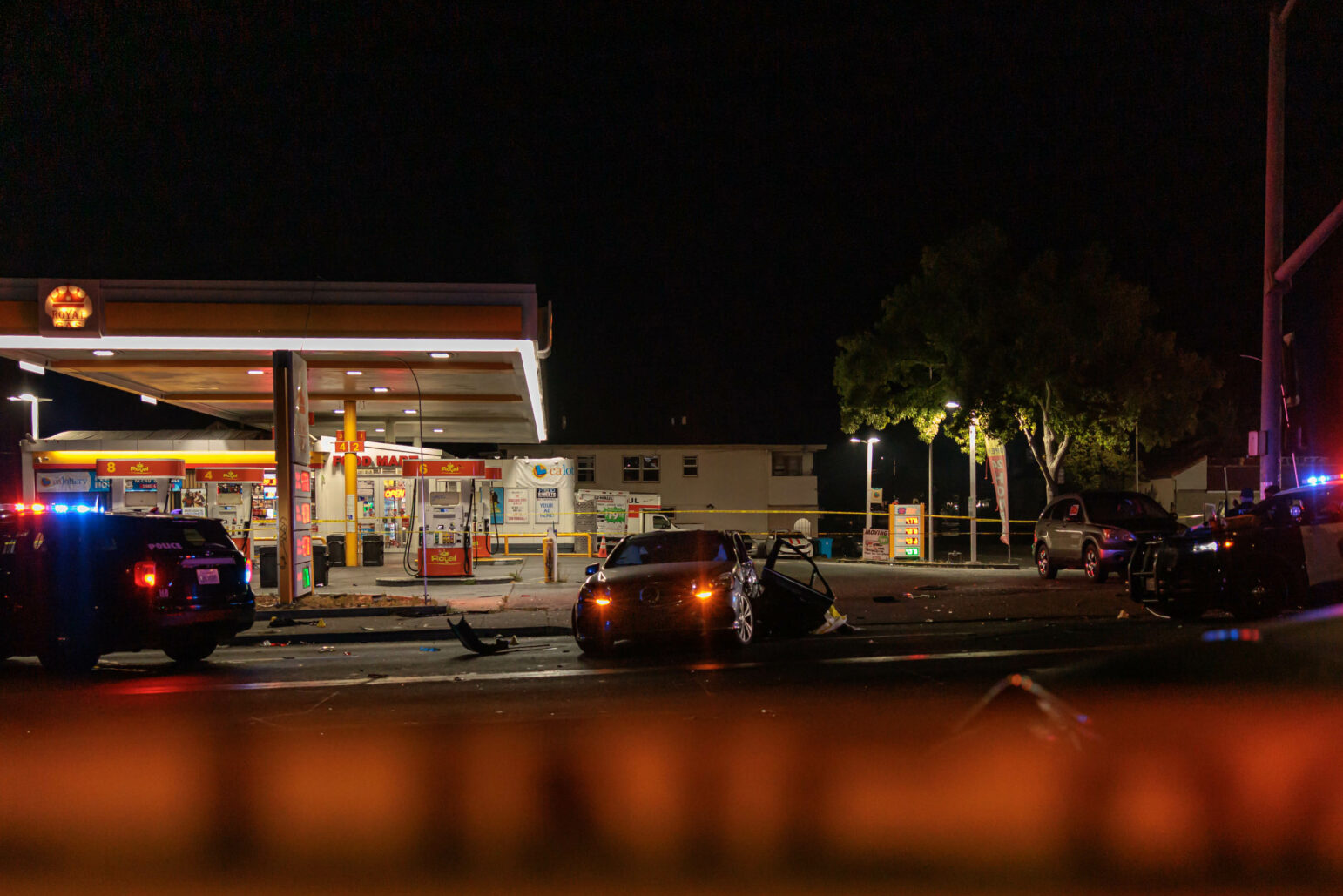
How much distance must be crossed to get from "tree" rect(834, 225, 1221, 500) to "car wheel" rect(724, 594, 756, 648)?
16205mm

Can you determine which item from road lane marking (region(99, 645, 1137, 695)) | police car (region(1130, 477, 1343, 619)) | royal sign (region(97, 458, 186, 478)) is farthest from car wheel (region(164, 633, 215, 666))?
royal sign (region(97, 458, 186, 478))

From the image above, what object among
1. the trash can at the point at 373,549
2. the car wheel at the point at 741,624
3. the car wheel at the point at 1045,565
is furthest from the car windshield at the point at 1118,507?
the trash can at the point at 373,549

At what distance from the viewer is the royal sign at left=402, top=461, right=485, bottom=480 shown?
21391 millimetres

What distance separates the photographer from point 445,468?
21.6m

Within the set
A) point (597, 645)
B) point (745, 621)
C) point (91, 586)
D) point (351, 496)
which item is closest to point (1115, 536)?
point (745, 621)

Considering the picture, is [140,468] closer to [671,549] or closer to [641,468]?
[671,549]

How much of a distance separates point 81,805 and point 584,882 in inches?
125

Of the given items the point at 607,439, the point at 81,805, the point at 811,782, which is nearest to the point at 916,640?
the point at 811,782

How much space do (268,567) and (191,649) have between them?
29.4 feet

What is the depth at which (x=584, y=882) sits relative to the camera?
155 inches

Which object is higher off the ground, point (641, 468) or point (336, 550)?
point (641, 468)

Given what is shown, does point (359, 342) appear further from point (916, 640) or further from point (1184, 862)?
point (1184, 862)

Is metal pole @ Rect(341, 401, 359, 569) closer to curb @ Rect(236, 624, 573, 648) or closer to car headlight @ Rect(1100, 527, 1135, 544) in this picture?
curb @ Rect(236, 624, 573, 648)

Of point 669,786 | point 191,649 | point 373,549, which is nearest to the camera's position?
point 669,786
